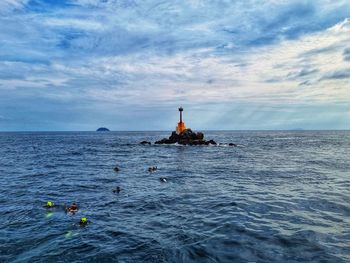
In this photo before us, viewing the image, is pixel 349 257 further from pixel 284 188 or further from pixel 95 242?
pixel 284 188

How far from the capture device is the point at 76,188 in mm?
24891

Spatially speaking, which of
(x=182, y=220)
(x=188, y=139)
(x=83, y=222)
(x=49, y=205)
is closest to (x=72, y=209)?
(x=49, y=205)

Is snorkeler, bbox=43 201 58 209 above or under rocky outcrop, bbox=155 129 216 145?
under

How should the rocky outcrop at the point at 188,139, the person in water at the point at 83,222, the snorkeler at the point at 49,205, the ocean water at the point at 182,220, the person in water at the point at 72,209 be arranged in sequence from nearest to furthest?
the ocean water at the point at 182,220, the person in water at the point at 83,222, the person in water at the point at 72,209, the snorkeler at the point at 49,205, the rocky outcrop at the point at 188,139

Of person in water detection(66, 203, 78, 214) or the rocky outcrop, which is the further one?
the rocky outcrop

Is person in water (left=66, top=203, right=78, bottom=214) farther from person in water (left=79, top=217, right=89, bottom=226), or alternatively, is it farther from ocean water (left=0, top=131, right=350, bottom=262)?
person in water (left=79, top=217, right=89, bottom=226)

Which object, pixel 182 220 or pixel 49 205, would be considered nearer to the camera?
pixel 182 220

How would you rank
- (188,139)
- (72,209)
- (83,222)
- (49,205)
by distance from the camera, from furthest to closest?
(188,139) < (49,205) < (72,209) < (83,222)

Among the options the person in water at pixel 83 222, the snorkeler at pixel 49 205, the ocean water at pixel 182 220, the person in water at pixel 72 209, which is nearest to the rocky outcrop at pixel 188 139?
the ocean water at pixel 182 220

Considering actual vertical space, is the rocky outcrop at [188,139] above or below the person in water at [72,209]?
above

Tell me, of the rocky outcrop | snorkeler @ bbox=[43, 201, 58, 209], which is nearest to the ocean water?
snorkeler @ bbox=[43, 201, 58, 209]

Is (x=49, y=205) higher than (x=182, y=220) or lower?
higher

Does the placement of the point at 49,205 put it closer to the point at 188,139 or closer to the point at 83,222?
the point at 83,222

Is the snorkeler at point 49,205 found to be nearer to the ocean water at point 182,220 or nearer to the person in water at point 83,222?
the ocean water at point 182,220
